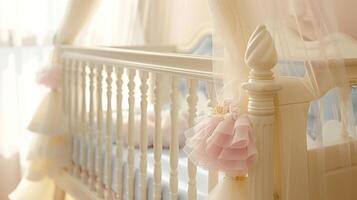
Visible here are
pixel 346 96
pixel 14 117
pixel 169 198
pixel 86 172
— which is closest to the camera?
pixel 346 96

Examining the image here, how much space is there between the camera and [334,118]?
3.66 feet

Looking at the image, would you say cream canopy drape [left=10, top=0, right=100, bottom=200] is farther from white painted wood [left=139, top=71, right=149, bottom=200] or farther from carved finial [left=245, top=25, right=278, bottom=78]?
carved finial [left=245, top=25, right=278, bottom=78]

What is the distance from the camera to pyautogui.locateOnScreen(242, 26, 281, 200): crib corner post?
0.93m

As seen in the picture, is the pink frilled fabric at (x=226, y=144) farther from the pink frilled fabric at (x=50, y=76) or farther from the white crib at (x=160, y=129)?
the pink frilled fabric at (x=50, y=76)

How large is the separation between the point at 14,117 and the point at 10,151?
0.69 feet

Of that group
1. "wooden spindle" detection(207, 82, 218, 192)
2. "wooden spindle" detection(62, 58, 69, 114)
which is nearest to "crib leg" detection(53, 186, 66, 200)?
"wooden spindle" detection(62, 58, 69, 114)

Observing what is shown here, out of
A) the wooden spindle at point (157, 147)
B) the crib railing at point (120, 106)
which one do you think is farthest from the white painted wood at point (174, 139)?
the wooden spindle at point (157, 147)

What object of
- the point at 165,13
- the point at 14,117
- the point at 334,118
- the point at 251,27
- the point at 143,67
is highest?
the point at 165,13

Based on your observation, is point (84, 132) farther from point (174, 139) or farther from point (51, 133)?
point (174, 139)

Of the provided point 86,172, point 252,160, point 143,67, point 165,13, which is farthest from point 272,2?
point 165,13

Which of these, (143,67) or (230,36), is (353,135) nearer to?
(230,36)

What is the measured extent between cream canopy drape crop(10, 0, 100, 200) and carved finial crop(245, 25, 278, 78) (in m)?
1.44

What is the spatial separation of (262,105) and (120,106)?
0.81 m

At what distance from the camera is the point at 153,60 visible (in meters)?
1.44
